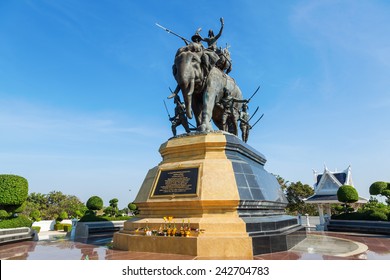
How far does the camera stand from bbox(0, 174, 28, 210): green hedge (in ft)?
47.8

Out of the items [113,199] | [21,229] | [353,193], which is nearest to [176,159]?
[21,229]

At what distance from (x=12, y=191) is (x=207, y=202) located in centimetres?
1157

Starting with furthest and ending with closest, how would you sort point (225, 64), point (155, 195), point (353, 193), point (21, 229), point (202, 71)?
point (353, 193) → point (225, 64) → point (21, 229) → point (202, 71) → point (155, 195)

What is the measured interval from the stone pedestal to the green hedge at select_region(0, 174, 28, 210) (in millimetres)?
8428

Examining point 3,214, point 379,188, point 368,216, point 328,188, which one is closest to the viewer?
point 3,214

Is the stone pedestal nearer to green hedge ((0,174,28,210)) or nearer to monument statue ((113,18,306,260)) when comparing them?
monument statue ((113,18,306,260))

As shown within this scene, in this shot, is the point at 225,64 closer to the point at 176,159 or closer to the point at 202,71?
the point at 202,71

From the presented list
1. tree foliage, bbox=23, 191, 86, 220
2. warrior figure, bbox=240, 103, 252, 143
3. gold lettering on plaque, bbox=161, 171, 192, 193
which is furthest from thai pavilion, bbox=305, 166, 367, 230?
tree foliage, bbox=23, 191, 86, 220

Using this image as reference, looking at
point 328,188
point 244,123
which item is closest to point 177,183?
point 244,123

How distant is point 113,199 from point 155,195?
23.8m

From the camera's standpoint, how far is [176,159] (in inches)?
419

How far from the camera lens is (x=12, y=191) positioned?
1478 cm

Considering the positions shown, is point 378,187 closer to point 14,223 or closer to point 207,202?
point 207,202

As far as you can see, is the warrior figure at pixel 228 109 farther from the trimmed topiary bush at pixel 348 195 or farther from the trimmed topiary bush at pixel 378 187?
the trimmed topiary bush at pixel 378 187
